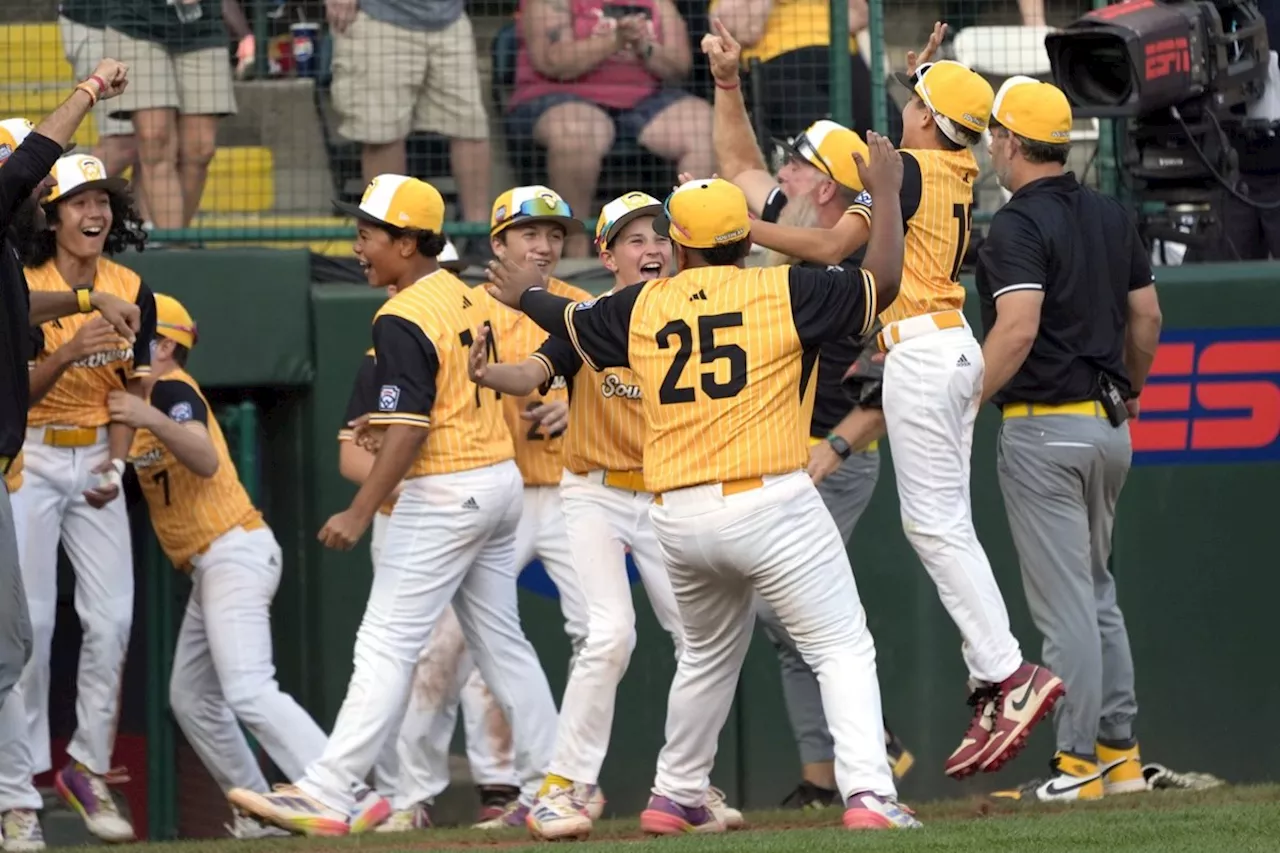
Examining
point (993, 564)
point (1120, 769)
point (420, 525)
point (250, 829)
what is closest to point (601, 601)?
point (420, 525)

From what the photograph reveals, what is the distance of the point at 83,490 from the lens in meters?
7.40

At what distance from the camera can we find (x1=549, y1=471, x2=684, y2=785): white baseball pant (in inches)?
248

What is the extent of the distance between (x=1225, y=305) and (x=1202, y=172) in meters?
0.57

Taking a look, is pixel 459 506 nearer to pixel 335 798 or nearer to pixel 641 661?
pixel 335 798

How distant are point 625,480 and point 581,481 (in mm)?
144

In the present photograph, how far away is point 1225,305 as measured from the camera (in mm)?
8250

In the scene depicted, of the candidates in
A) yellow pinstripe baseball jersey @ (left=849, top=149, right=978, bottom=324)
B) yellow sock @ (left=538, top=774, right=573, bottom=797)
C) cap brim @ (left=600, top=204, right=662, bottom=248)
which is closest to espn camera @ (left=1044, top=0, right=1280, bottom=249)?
yellow pinstripe baseball jersey @ (left=849, top=149, right=978, bottom=324)

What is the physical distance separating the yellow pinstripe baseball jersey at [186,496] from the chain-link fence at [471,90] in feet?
3.63

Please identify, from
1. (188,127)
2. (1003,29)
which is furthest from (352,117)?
(1003,29)

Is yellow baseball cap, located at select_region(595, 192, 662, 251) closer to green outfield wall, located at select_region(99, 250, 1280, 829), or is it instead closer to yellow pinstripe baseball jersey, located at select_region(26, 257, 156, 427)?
green outfield wall, located at select_region(99, 250, 1280, 829)

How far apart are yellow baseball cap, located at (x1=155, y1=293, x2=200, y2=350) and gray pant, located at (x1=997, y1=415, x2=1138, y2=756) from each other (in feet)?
9.87

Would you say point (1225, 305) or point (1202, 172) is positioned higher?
point (1202, 172)

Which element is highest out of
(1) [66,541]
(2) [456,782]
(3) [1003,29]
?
(3) [1003,29]

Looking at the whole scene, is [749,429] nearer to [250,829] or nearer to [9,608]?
[9,608]
